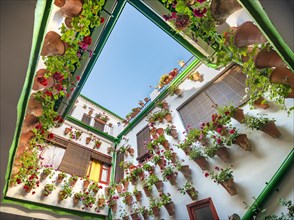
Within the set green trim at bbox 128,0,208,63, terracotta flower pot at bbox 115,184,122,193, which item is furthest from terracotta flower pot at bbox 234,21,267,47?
terracotta flower pot at bbox 115,184,122,193

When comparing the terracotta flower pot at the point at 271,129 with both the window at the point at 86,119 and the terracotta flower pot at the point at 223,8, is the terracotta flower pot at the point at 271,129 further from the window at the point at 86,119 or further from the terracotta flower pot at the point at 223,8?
the window at the point at 86,119

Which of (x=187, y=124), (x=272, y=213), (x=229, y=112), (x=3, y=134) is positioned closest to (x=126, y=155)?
(x=187, y=124)

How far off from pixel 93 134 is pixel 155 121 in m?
3.51

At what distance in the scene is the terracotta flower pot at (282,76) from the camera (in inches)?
96.0

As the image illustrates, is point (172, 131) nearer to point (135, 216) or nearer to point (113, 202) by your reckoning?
point (135, 216)

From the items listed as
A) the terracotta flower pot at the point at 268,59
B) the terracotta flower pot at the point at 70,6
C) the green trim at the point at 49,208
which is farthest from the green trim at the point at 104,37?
the green trim at the point at 49,208

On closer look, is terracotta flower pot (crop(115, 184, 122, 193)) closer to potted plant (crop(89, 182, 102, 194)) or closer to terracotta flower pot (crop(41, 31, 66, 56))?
potted plant (crop(89, 182, 102, 194))

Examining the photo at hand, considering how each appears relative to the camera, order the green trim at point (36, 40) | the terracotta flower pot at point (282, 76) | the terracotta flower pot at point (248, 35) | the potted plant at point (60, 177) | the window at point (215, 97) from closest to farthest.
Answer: the green trim at point (36, 40) < the terracotta flower pot at point (248, 35) < the terracotta flower pot at point (282, 76) < the window at point (215, 97) < the potted plant at point (60, 177)

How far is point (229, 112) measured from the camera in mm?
4098

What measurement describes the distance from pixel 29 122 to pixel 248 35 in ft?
12.4

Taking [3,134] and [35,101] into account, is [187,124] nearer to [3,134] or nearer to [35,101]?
[35,101]

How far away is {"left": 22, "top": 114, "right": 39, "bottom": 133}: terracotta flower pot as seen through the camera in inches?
122

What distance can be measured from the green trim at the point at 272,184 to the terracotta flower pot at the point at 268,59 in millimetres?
1683

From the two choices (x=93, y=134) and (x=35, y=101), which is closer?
(x=35, y=101)
